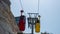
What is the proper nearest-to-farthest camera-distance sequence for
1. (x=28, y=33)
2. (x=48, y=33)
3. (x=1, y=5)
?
(x=1, y=5) < (x=28, y=33) < (x=48, y=33)

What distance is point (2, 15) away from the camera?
3119 millimetres

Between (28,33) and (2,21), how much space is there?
9.88ft

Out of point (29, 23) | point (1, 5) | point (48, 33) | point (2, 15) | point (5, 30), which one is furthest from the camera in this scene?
point (48, 33)

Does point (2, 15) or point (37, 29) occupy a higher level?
point (2, 15)

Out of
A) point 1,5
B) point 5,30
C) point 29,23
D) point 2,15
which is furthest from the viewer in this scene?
point 29,23

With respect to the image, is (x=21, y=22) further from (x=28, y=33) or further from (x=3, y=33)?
(x=28, y=33)

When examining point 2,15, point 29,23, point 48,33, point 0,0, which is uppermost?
point 0,0

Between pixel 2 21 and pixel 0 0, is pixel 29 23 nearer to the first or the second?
pixel 0 0

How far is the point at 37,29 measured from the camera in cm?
322

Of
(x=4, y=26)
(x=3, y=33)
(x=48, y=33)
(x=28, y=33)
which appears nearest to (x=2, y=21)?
(x=4, y=26)

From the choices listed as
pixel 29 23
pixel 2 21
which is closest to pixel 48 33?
pixel 29 23

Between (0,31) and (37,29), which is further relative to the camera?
(37,29)

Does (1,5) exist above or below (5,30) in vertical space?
above

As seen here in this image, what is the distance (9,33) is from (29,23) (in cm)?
232
